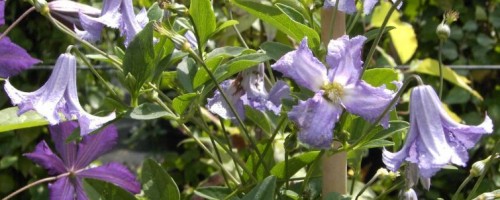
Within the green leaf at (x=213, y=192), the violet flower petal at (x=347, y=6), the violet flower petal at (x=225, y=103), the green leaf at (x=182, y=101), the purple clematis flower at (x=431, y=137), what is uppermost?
the violet flower petal at (x=347, y=6)

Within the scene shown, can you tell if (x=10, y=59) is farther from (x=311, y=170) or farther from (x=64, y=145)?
(x=311, y=170)

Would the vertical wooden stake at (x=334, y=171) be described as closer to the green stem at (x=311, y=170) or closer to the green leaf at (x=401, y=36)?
the green stem at (x=311, y=170)

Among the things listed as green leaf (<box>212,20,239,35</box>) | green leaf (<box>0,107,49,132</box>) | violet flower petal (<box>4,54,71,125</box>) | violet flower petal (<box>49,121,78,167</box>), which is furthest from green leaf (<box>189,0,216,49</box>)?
violet flower petal (<box>49,121,78,167</box>)

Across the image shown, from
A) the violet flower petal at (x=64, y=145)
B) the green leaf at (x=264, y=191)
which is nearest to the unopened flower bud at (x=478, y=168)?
the green leaf at (x=264, y=191)

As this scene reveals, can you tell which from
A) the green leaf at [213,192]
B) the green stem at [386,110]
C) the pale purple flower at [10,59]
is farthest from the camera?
the pale purple flower at [10,59]

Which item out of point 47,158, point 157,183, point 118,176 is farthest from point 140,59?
point 47,158

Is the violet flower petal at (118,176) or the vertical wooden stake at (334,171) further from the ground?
the vertical wooden stake at (334,171)
